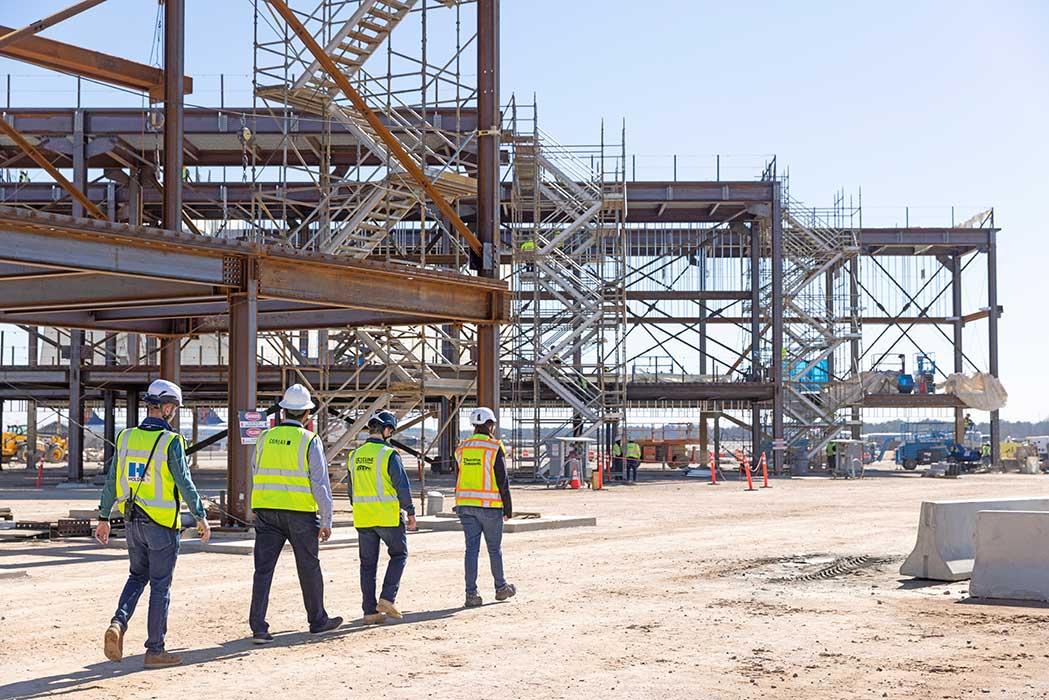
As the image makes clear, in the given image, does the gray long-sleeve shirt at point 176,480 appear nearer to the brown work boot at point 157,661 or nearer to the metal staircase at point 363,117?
the brown work boot at point 157,661

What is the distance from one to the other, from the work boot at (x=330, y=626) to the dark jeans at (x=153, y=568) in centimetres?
175

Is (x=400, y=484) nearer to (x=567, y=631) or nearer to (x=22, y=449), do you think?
(x=567, y=631)

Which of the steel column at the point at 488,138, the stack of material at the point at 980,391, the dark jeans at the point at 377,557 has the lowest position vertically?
the dark jeans at the point at 377,557

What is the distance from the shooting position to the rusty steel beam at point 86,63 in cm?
2381

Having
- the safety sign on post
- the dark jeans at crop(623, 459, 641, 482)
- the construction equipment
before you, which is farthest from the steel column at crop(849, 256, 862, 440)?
the safety sign on post

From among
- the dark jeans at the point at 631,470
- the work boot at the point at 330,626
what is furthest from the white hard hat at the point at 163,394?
the dark jeans at the point at 631,470

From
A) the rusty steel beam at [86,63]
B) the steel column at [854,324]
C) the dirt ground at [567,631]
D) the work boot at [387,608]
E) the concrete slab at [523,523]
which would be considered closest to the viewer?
the dirt ground at [567,631]

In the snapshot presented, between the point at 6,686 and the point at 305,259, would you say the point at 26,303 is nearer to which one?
the point at 305,259

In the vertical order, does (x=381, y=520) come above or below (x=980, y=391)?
below

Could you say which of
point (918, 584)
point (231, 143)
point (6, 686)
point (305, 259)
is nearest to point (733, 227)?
point (231, 143)

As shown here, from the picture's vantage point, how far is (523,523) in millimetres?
23562

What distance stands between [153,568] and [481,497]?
163 inches

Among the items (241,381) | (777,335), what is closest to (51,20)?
(241,381)

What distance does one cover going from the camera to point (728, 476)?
52.7 metres
